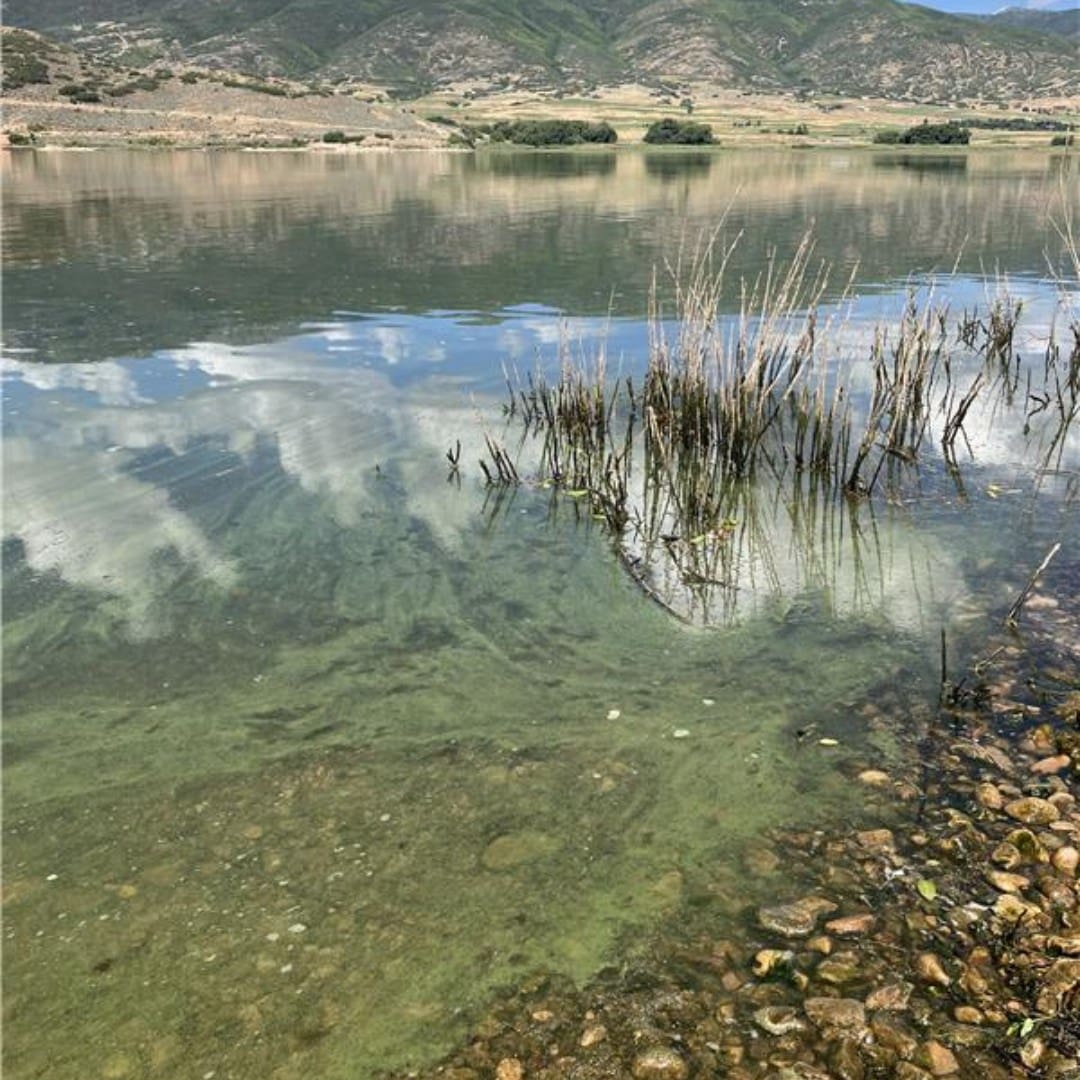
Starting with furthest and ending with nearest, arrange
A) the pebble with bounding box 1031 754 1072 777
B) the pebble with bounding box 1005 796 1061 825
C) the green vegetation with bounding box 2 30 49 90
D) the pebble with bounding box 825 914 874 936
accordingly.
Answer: the green vegetation with bounding box 2 30 49 90, the pebble with bounding box 1031 754 1072 777, the pebble with bounding box 1005 796 1061 825, the pebble with bounding box 825 914 874 936

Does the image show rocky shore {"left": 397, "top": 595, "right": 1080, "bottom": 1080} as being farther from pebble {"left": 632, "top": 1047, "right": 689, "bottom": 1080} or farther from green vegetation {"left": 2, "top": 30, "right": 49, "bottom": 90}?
green vegetation {"left": 2, "top": 30, "right": 49, "bottom": 90}

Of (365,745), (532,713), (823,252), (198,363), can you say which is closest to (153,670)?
(365,745)

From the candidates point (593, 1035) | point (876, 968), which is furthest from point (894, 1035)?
point (593, 1035)

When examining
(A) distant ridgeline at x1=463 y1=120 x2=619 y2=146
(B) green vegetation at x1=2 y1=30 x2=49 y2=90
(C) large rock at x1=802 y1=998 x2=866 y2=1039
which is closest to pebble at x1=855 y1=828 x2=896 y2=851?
(C) large rock at x1=802 y1=998 x2=866 y2=1039

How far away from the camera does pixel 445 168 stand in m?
60.4

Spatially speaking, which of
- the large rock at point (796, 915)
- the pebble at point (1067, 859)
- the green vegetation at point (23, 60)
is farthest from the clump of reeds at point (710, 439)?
the green vegetation at point (23, 60)

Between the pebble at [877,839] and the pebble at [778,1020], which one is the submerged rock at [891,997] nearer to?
the pebble at [778,1020]

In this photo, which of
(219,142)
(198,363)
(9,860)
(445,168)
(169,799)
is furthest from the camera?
(219,142)

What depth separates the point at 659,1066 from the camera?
361cm

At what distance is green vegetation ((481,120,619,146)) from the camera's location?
91.8 m

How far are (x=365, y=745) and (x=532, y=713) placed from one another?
3.56ft

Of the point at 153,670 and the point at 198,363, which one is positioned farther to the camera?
the point at 198,363

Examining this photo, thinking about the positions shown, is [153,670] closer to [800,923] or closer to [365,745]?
[365,745]

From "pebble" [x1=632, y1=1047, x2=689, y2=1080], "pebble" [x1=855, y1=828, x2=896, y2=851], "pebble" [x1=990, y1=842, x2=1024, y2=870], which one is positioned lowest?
"pebble" [x1=632, y1=1047, x2=689, y2=1080]
